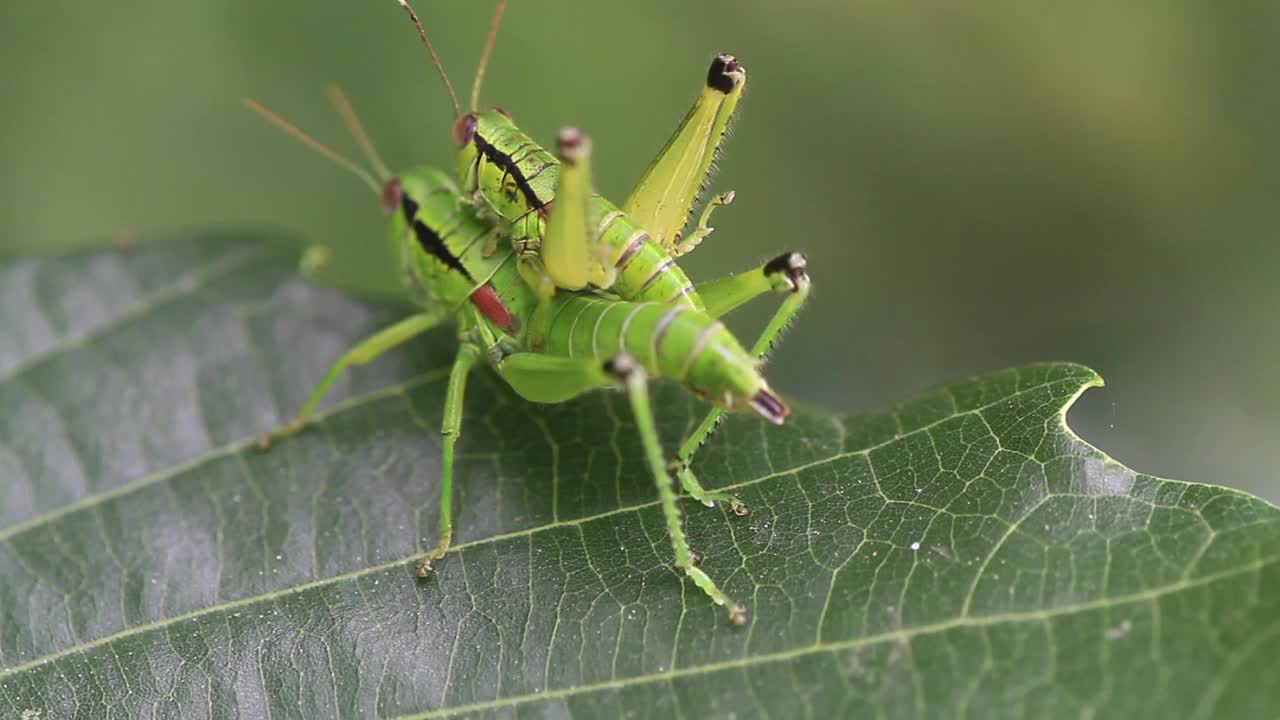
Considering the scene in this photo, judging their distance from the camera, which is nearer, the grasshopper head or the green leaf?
the green leaf

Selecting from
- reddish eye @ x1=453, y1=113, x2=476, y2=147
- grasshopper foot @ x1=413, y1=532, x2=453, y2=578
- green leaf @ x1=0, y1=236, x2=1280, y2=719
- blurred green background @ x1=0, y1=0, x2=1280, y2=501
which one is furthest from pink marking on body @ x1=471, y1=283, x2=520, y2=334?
blurred green background @ x1=0, y1=0, x2=1280, y2=501

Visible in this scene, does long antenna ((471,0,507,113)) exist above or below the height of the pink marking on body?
above

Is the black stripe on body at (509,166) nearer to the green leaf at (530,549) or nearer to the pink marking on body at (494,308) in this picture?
the pink marking on body at (494,308)

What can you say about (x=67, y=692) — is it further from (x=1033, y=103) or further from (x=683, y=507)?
(x=1033, y=103)

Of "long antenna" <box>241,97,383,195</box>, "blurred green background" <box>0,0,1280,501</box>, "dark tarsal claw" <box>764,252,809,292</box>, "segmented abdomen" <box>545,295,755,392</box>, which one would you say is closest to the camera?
"segmented abdomen" <box>545,295,755,392</box>

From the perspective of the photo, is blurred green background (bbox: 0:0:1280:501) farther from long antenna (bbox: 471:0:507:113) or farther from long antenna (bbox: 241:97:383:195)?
long antenna (bbox: 471:0:507:113)

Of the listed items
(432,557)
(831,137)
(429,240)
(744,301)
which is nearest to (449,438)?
(432,557)

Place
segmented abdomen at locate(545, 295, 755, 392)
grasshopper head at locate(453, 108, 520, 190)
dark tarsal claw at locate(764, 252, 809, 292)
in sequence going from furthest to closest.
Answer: grasshopper head at locate(453, 108, 520, 190) < dark tarsal claw at locate(764, 252, 809, 292) < segmented abdomen at locate(545, 295, 755, 392)
